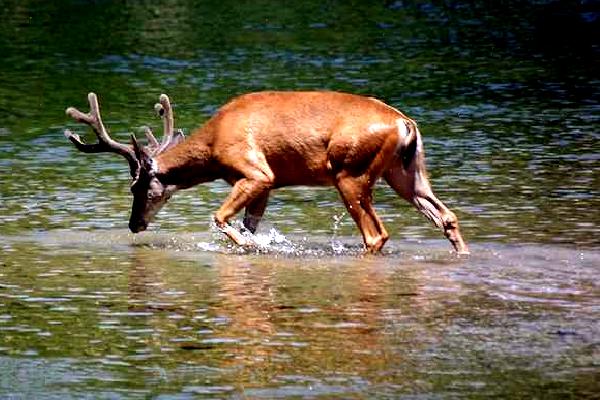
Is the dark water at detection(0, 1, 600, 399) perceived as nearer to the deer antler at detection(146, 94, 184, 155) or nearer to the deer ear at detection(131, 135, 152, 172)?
the deer ear at detection(131, 135, 152, 172)

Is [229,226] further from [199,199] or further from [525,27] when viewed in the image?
[525,27]

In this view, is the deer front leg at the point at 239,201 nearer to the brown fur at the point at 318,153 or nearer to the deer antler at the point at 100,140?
the brown fur at the point at 318,153

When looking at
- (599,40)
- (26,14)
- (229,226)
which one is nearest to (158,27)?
(26,14)

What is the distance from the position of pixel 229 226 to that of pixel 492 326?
12.6ft

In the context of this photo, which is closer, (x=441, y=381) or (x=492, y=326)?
(x=441, y=381)

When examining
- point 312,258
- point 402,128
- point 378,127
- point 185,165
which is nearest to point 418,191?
point 402,128

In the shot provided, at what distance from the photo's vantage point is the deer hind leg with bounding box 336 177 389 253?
14.1 m

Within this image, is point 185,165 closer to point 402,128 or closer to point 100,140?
point 100,140

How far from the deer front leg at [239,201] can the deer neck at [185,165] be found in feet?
1.84

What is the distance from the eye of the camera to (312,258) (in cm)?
1377

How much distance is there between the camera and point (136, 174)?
15.2m

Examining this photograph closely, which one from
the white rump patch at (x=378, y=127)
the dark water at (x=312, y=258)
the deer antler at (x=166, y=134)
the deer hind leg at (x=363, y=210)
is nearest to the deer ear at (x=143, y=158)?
the deer antler at (x=166, y=134)

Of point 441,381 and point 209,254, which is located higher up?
point 441,381

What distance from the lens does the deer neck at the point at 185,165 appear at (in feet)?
48.6
